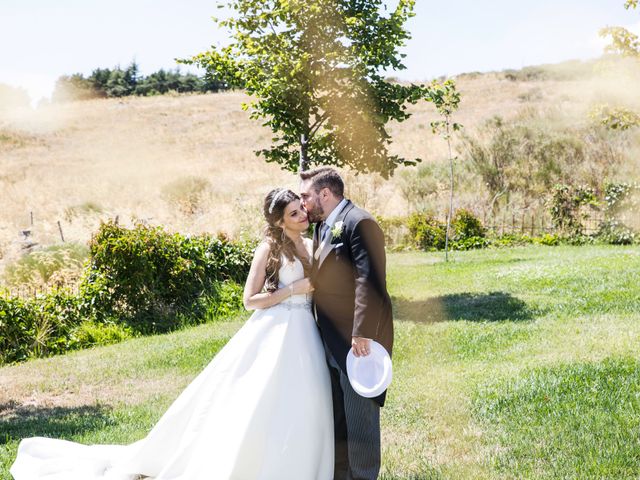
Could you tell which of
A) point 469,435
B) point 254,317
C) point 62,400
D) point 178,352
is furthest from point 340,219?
point 178,352

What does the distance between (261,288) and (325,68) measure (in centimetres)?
772

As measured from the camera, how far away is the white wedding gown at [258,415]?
4309 millimetres

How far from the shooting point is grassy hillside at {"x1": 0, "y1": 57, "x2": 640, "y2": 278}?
805 inches

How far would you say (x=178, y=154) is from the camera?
42.9 meters

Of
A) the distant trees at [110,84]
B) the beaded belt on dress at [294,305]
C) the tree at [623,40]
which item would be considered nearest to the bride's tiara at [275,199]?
the beaded belt on dress at [294,305]

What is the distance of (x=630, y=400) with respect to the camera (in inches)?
231

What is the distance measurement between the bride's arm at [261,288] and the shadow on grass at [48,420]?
8.60ft

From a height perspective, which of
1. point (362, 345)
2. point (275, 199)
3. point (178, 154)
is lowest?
point (178, 154)

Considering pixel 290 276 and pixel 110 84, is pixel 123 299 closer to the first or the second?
pixel 290 276

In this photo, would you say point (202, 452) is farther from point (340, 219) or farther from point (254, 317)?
point (340, 219)

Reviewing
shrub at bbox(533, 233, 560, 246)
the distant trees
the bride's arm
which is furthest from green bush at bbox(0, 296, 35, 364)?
the distant trees

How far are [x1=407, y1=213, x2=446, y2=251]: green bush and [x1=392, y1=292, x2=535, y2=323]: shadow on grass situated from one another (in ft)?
23.6

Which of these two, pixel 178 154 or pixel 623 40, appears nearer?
pixel 623 40

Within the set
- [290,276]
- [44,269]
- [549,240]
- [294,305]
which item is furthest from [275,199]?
[549,240]
